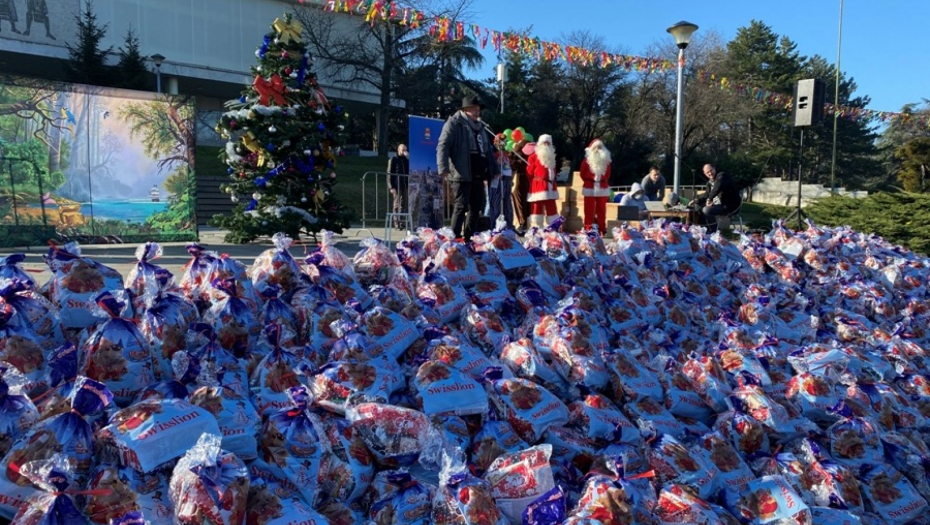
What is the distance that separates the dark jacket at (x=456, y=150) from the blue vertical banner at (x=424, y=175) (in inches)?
199

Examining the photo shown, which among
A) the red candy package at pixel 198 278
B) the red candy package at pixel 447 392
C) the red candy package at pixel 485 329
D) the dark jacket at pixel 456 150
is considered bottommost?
the red candy package at pixel 447 392

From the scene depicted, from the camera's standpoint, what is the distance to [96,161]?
866cm

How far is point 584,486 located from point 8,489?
169 cm

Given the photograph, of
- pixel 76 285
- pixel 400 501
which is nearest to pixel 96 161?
pixel 76 285

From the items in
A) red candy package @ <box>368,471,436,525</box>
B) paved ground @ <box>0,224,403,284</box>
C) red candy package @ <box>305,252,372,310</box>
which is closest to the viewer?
red candy package @ <box>368,471,436,525</box>

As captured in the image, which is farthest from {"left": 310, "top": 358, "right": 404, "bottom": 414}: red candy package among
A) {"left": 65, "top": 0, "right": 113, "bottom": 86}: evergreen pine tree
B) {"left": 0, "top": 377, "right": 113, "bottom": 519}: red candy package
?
{"left": 65, "top": 0, "right": 113, "bottom": 86}: evergreen pine tree

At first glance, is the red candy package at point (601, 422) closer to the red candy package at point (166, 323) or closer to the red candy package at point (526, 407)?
the red candy package at point (526, 407)

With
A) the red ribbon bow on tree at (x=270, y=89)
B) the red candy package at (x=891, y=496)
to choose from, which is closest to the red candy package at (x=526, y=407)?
the red candy package at (x=891, y=496)

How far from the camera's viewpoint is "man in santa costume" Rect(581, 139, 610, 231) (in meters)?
11.2

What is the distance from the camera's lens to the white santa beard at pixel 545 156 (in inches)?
407

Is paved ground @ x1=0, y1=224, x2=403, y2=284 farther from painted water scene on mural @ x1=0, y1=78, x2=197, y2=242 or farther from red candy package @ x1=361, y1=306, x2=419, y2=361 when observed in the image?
red candy package @ x1=361, y1=306, x2=419, y2=361

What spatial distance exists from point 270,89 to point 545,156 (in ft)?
13.8

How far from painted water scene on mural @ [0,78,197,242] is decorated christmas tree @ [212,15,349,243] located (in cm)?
67

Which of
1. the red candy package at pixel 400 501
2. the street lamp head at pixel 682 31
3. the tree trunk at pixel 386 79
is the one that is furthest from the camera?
the tree trunk at pixel 386 79
